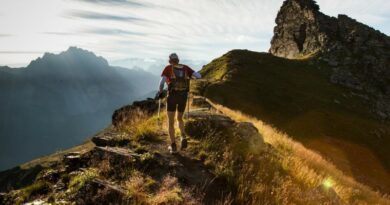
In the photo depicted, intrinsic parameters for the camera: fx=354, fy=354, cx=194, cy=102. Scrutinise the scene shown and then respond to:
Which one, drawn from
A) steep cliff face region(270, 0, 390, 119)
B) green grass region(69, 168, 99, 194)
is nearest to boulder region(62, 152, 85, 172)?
green grass region(69, 168, 99, 194)

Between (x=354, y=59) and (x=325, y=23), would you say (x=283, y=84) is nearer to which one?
(x=354, y=59)

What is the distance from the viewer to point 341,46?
105m

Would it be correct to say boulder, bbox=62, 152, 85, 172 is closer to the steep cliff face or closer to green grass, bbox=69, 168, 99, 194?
green grass, bbox=69, 168, 99, 194

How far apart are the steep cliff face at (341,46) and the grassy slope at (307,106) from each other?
246 inches

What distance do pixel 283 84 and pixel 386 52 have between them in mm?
39748

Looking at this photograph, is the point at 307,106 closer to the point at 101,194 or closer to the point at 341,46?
the point at 341,46

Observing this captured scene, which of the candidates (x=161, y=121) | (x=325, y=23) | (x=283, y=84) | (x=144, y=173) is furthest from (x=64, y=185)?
(x=325, y=23)

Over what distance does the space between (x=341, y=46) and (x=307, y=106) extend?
42.4 metres

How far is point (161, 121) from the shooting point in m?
16.1

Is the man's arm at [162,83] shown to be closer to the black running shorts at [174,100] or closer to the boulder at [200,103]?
the black running shorts at [174,100]

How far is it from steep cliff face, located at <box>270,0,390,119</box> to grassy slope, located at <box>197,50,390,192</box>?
20.5 ft

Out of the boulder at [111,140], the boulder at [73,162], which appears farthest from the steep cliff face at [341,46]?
the boulder at [73,162]

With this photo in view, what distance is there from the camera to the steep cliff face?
9000 centimetres

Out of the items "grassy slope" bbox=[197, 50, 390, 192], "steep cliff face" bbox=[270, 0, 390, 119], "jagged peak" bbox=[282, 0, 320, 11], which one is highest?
"jagged peak" bbox=[282, 0, 320, 11]
